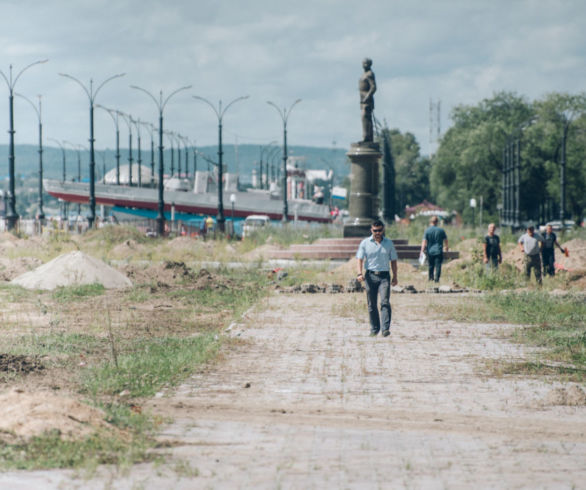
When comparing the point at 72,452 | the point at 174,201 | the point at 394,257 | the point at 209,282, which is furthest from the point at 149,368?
the point at 174,201

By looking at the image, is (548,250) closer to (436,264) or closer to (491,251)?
(491,251)

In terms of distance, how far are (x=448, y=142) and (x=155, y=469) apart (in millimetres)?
82115

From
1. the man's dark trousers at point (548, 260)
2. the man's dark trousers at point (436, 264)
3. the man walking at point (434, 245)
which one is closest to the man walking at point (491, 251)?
the man walking at point (434, 245)

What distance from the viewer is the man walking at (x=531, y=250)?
2095 cm

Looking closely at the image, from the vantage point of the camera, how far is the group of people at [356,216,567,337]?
12875 millimetres

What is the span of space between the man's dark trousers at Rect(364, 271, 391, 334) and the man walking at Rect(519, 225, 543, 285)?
8.81 m

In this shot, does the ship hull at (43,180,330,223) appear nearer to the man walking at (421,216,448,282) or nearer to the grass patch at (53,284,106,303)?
the man walking at (421,216,448,282)

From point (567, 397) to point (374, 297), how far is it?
4853 mm

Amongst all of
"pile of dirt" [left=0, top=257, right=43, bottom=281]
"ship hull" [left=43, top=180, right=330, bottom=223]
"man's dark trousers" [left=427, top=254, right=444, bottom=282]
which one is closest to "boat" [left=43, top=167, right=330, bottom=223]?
"ship hull" [left=43, top=180, right=330, bottom=223]

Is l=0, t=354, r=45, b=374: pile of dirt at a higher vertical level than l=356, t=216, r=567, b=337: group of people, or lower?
lower

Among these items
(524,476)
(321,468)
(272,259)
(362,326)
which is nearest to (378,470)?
(321,468)

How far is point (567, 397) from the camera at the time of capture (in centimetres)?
843

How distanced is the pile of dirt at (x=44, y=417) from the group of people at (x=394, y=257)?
6.37 metres

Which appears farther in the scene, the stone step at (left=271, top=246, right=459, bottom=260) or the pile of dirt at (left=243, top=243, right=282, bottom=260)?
the pile of dirt at (left=243, top=243, right=282, bottom=260)
